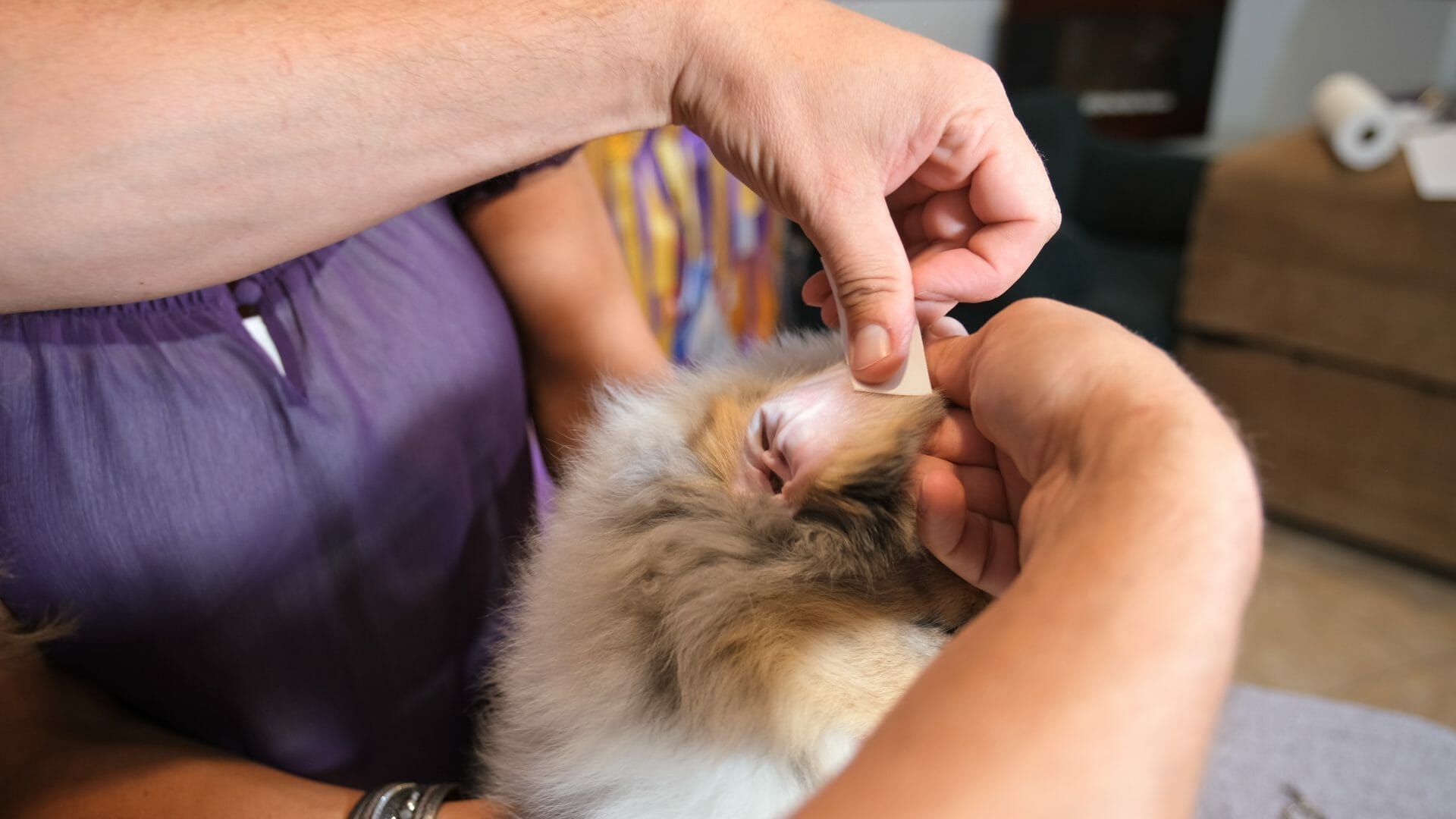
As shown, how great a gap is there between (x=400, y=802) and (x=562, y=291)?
1.74ft

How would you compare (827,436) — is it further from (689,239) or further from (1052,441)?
(689,239)

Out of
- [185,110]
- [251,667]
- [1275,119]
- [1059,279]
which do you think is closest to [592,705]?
[251,667]

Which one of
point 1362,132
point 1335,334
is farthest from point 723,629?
point 1362,132

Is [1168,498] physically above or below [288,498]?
above

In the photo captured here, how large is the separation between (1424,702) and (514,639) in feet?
7.67

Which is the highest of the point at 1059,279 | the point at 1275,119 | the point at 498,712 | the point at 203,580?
the point at 203,580

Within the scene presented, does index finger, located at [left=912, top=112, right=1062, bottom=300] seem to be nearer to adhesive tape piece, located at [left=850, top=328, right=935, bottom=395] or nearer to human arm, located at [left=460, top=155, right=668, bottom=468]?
adhesive tape piece, located at [left=850, top=328, right=935, bottom=395]

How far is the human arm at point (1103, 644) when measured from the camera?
35 cm

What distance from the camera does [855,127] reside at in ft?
2.13

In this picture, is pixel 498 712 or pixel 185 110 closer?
pixel 185 110

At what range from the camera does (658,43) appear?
2.20 ft

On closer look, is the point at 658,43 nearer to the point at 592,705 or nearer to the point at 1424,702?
the point at 592,705

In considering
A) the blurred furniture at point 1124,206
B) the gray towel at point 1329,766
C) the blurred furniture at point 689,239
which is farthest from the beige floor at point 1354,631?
the blurred furniture at point 689,239

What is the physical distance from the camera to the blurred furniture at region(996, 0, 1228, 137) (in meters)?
3.43
